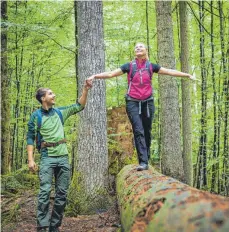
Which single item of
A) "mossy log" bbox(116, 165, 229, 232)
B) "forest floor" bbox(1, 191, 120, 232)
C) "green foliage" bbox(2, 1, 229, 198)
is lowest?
"forest floor" bbox(1, 191, 120, 232)

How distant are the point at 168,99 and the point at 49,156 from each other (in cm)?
484

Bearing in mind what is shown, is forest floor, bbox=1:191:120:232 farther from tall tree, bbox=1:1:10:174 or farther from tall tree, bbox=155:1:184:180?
tall tree, bbox=1:1:10:174

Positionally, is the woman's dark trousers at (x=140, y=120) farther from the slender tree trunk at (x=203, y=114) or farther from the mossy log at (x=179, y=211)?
the slender tree trunk at (x=203, y=114)

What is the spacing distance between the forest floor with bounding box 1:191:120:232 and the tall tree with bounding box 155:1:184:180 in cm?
276

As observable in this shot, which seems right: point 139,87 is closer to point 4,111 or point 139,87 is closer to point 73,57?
point 4,111

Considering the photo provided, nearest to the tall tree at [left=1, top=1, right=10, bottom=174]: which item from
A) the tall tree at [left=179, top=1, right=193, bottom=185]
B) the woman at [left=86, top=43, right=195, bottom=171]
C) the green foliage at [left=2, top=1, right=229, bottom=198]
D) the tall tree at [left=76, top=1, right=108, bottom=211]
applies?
the green foliage at [left=2, top=1, right=229, bottom=198]

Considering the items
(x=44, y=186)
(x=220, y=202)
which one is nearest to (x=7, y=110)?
(x=44, y=186)

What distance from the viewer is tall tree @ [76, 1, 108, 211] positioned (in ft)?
24.7

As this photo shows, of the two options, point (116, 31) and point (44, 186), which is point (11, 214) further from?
point (116, 31)

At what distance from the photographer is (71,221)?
21.3ft

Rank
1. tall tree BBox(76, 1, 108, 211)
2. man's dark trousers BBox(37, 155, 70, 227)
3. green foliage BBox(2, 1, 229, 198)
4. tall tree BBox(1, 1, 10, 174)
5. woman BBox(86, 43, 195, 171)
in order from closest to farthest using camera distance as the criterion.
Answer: man's dark trousers BBox(37, 155, 70, 227)
woman BBox(86, 43, 195, 171)
tall tree BBox(76, 1, 108, 211)
tall tree BBox(1, 1, 10, 174)
green foliage BBox(2, 1, 229, 198)

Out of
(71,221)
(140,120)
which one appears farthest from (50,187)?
(140,120)

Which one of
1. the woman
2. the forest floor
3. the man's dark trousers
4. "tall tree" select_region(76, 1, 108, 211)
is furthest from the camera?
"tall tree" select_region(76, 1, 108, 211)

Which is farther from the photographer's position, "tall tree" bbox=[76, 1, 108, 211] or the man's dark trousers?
"tall tree" bbox=[76, 1, 108, 211]
